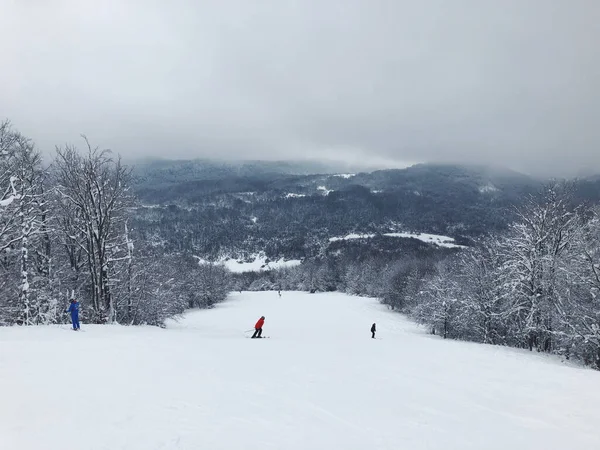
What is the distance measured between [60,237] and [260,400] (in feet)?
79.1

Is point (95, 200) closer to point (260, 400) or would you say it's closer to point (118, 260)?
point (118, 260)

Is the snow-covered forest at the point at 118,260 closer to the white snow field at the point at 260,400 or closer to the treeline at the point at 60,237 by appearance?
the treeline at the point at 60,237

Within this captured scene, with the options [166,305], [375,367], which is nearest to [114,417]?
[375,367]

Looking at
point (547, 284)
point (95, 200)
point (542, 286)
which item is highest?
point (95, 200)

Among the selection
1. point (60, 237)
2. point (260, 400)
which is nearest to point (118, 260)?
point (60, 237)

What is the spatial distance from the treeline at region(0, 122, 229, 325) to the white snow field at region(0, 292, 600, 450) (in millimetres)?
7936

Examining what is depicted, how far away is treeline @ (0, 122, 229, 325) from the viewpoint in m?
20.7

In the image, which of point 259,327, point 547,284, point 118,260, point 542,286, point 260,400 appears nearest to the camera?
point 260,400

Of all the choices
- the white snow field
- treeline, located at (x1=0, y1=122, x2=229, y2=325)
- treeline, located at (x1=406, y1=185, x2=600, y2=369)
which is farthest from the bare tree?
treeline, located at (x1=406, y1=185, x2=600, y2=369)

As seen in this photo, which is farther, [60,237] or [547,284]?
[60,237]

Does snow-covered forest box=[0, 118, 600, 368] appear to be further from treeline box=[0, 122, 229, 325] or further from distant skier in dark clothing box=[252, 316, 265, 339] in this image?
distant skier in dark clothing box=[252, 316, 265, 339]

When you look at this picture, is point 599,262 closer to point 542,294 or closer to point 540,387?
point 542,294

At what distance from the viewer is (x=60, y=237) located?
2584 cm

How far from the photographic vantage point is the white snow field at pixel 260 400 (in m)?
6.92
